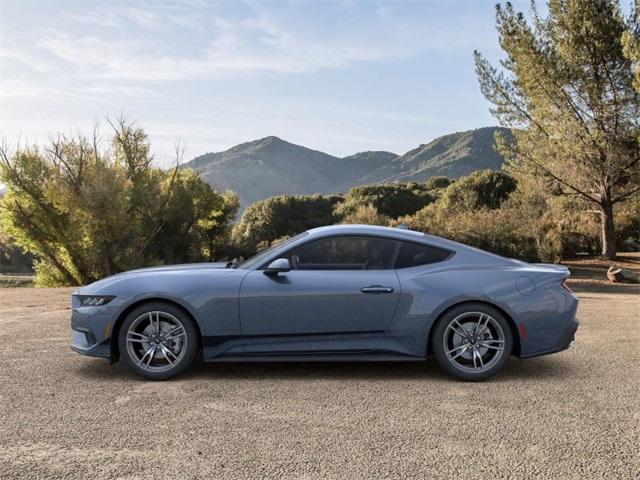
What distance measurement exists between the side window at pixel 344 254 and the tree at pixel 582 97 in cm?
1825

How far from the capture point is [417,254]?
5344 mm

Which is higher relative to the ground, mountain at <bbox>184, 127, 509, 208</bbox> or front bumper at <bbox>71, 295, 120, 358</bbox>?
mountain at <bbox>184, 127, 509, 208</bbox>

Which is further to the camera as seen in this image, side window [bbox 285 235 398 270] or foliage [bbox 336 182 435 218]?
foliage [bbox 336 182 435 218]

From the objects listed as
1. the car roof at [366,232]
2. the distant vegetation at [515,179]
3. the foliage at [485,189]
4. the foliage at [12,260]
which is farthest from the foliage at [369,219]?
the foliage at [12,260]

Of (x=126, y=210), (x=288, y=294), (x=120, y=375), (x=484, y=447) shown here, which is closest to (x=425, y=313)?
(x=288, y=294)

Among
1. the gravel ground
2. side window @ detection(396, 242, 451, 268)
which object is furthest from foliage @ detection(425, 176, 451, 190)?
side window @ detection(396, 242, 451, 268)

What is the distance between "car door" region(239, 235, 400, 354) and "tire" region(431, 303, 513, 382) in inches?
20.1

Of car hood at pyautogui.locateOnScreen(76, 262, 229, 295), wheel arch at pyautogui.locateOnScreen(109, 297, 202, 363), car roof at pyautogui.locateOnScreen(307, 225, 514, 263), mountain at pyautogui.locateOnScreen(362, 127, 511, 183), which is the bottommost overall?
wheel arch at pyautogui.locateOnScreen(109, 297, 202, 363)

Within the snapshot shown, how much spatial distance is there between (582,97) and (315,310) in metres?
19.9

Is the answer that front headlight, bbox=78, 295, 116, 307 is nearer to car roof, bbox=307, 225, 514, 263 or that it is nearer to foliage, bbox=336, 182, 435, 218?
car roof, bbox=307, 225, 514, 263

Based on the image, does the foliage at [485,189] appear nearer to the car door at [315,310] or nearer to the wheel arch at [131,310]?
the car door at [315,310]

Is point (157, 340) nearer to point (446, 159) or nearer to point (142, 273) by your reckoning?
point (142, 273)

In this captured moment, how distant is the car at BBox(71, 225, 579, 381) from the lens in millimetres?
5105

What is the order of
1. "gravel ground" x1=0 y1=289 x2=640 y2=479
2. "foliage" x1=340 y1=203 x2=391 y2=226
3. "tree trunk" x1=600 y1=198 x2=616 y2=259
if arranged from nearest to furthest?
"gravel ground" x1=0 y1=289 x2=640 y2=479, "foliage" x1=340 y1=203 x2=391 y2=226, "tree trunk" x1=600 y1=198 x2=616 y2=259
